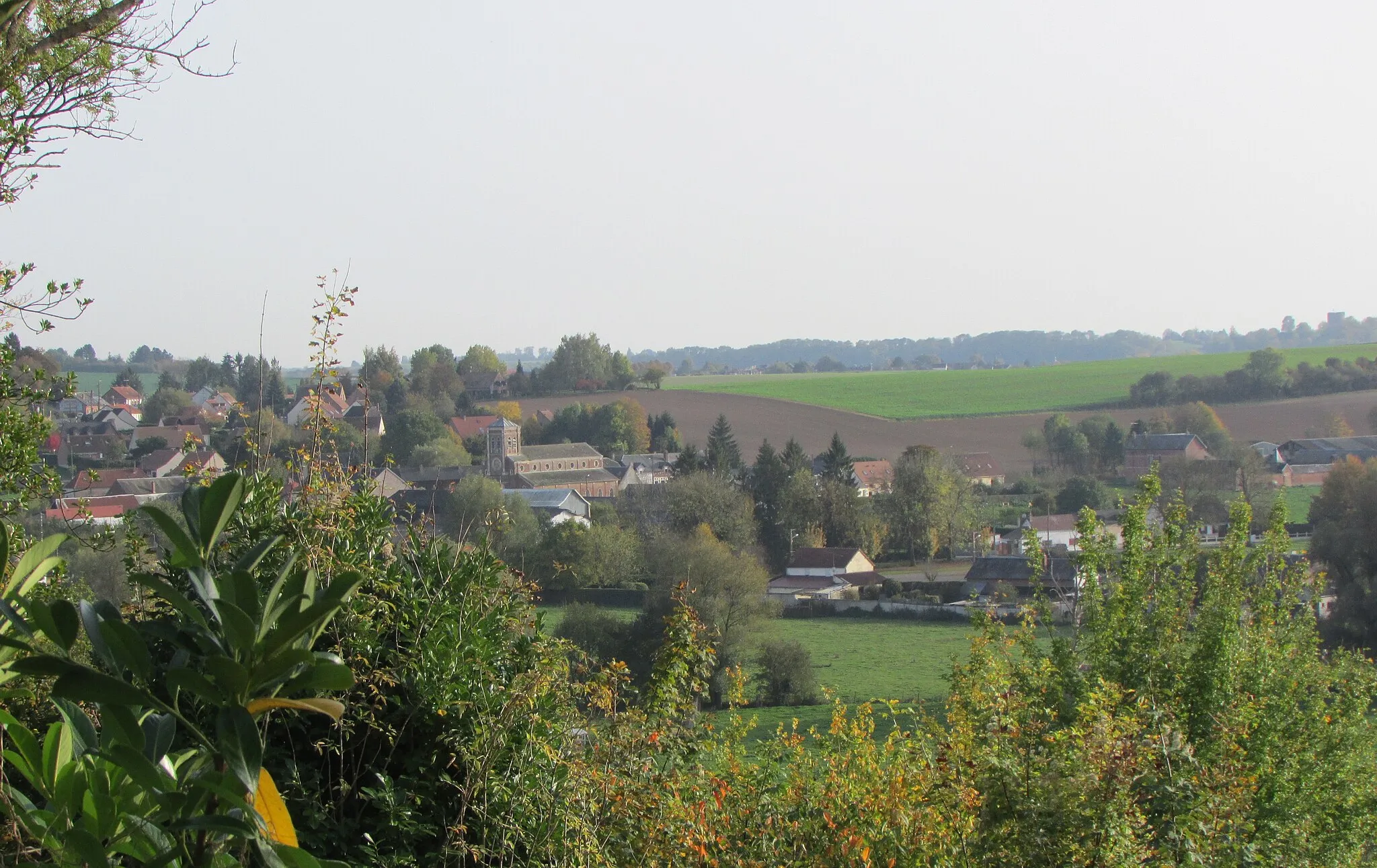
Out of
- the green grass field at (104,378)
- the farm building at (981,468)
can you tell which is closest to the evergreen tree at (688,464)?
the farm building at (981,468)

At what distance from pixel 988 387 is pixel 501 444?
42.9 metres

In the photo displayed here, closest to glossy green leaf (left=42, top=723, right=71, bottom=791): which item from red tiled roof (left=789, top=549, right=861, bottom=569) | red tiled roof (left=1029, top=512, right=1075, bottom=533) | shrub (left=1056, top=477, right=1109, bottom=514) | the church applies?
red tiled roof (left=789, top=549, right=861, bottom=569)

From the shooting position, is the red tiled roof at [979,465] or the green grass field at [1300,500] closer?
the green grass field at [1300,500]

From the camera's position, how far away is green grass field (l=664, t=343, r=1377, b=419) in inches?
3364

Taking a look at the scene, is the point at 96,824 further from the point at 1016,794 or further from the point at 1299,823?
the point at 1299,823

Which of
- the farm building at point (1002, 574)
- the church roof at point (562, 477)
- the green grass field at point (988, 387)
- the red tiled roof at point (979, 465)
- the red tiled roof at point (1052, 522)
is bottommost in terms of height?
the farm building at point (1002, 574)

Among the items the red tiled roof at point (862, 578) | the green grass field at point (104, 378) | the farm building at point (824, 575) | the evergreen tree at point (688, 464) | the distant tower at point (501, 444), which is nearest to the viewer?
the farm building at point (824, 575)

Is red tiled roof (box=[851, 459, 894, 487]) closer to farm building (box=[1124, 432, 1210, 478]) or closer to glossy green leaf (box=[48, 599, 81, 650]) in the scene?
farm building (box=[1124, 432, 1210, 478])

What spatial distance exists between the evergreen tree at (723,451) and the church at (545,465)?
579 centimetres

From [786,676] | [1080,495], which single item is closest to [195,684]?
[786,676]

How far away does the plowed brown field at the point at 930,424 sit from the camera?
70250 mm

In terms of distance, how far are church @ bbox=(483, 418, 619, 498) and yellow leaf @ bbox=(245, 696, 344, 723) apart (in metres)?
60.9

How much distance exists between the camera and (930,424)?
7875cm

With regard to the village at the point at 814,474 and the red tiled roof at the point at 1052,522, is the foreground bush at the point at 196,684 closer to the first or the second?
the village at the point at 814,474
